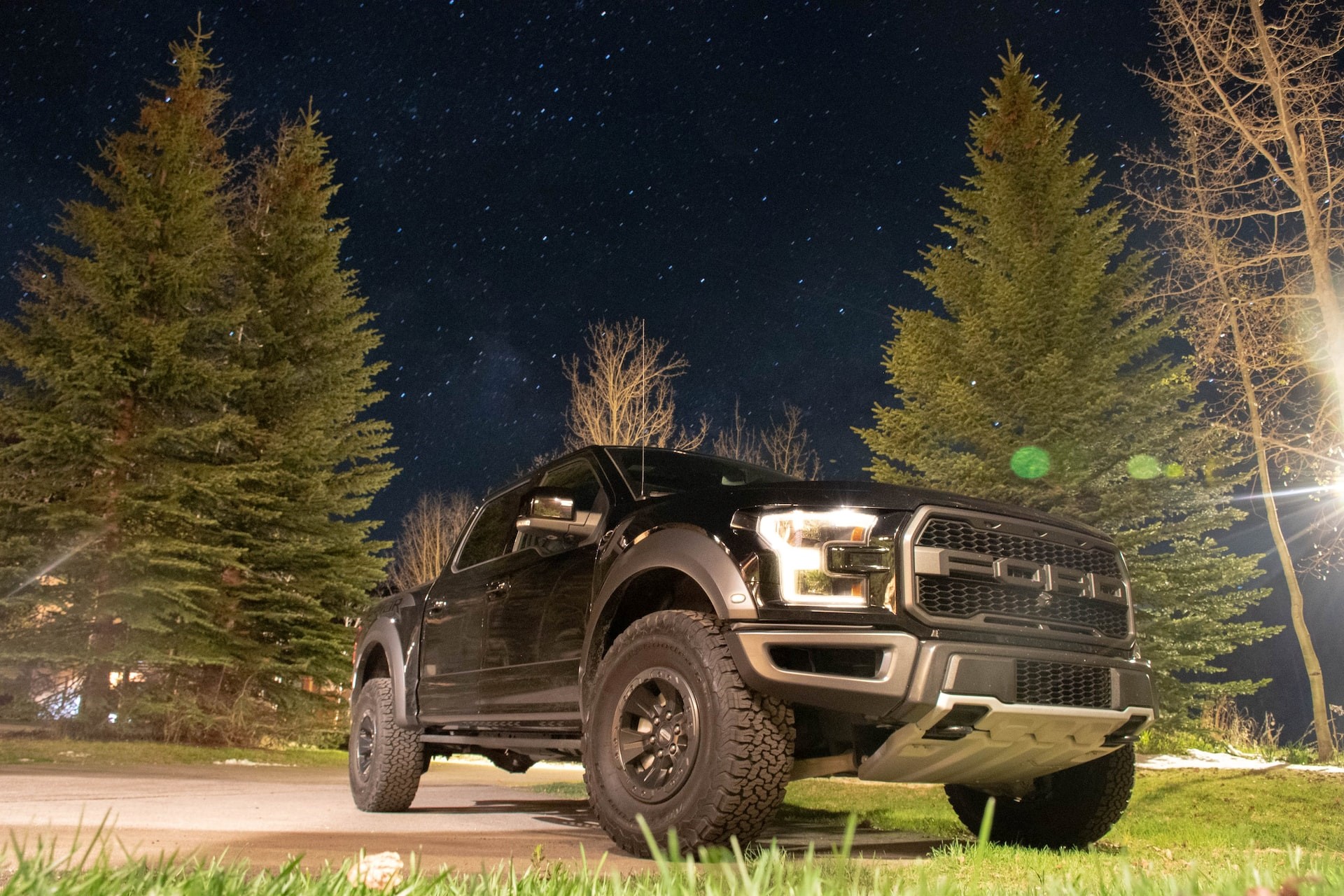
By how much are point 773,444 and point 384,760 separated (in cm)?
1488

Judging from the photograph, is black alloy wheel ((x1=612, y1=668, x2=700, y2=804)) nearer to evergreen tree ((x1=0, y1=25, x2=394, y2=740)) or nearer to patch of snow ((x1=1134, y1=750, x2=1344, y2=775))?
patch of snow ((x1=1134, y1=750, x2=1344, y2=775))

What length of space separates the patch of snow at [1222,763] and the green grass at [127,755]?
1091 cm

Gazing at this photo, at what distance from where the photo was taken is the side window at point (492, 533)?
6.18 metres

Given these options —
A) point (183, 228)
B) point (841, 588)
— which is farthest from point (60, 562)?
point (841, 588)

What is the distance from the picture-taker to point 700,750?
3.79m

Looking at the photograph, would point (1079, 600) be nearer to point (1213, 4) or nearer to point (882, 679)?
point (882, 679)

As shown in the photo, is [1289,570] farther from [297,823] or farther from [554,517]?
[297,823]

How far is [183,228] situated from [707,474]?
1443cm

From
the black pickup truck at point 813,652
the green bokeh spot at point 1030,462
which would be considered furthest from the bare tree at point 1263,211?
the black pickup truck at point 813,652

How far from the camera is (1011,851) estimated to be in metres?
4.55

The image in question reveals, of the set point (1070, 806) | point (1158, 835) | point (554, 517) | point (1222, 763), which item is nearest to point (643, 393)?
point (1222, 763)

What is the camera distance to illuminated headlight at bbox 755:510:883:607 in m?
3.84

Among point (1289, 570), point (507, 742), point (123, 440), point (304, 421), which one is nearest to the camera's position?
point (507, 742)

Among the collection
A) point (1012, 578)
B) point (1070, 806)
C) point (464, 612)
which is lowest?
point (1070, 806)
